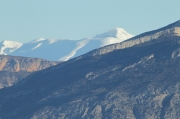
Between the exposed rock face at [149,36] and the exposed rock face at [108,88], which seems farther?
the exposed rock face at [149,36]

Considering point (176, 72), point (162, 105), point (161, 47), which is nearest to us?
point (162, 105)

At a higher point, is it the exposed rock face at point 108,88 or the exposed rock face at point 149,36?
the exposed rock face at point 149,36

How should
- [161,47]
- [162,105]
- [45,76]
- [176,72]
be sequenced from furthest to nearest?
[45,76] → [161,47] → [176,72] → [162,105]

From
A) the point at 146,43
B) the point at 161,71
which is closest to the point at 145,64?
the point at 161,71

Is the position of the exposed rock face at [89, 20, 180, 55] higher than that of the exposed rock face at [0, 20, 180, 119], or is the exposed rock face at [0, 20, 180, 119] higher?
the exposed rock face at [89, 20, 180, 55]

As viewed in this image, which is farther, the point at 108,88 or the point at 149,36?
the point at 149,36

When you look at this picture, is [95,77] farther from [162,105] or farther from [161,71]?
[162,105]

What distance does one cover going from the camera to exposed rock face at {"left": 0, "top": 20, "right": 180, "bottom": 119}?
137288mm

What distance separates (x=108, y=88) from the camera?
482ft

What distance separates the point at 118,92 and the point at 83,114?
742 cm

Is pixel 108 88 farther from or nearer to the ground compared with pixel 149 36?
nearer to the ground

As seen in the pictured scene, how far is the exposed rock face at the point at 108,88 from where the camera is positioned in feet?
450

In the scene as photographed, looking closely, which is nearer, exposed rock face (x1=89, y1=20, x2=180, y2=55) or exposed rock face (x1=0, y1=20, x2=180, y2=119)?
exposed rock face (x1=0, y1=20, x2=180, y2=119)

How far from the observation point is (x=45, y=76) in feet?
566
